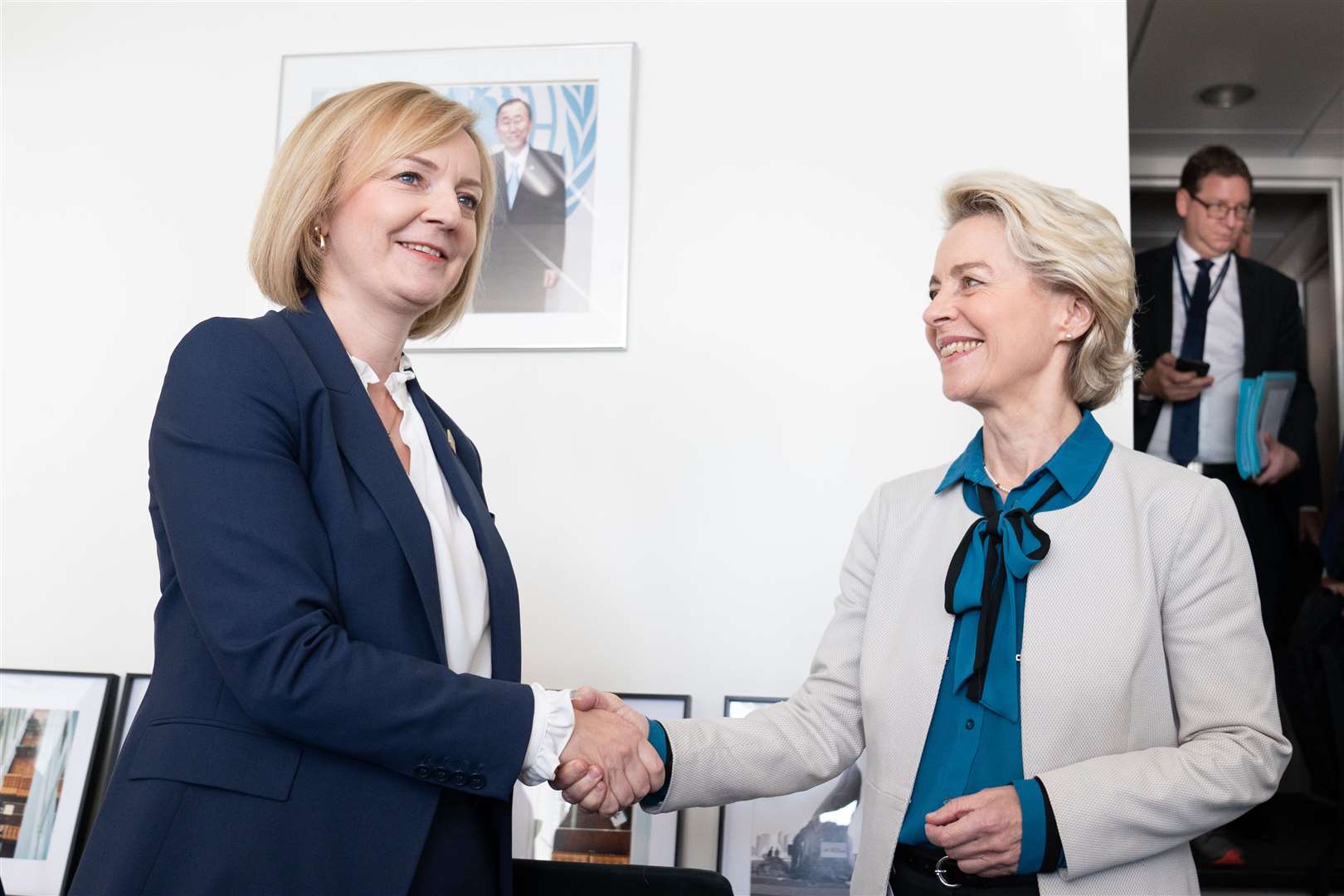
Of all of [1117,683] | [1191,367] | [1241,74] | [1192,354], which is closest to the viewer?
[1117,683]

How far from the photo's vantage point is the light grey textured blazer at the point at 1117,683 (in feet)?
5.17

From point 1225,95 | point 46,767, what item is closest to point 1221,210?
point 1225,95

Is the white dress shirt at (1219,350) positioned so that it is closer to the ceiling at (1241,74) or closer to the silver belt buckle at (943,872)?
the ceiling at (1241,74)

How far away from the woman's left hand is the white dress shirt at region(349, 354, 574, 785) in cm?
54

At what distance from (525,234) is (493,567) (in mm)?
1526

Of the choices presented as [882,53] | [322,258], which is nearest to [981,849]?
[322,258]

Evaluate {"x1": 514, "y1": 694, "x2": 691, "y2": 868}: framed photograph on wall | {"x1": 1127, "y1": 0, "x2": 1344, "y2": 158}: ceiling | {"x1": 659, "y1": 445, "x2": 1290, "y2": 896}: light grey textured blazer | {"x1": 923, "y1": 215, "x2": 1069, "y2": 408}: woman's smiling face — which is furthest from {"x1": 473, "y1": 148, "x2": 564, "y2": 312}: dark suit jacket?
{"x1": 1127, "y1": 0, "x2": 1344, "y2": 158}: ceiling

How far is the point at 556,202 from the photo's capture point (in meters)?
3.02

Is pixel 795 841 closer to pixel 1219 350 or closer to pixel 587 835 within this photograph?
pixel 587 835

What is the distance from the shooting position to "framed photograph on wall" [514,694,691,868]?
2748 mm

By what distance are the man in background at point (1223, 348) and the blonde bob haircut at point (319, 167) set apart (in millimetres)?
2843

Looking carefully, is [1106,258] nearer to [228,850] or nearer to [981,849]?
[981,849]

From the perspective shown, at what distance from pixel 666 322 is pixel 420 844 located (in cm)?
176

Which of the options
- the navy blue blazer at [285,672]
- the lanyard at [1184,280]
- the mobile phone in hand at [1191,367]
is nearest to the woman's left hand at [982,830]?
the navy blue blazer at [285,672]
